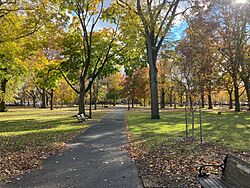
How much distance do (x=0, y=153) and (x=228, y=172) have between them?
753cm

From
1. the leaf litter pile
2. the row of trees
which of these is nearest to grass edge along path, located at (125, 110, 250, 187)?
the leaf litter pile

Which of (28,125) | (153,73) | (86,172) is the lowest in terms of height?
(86,172)

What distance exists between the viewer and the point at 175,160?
23.3 ft

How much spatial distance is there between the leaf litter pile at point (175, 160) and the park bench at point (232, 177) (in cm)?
68

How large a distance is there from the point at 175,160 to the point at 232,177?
10.4 ft

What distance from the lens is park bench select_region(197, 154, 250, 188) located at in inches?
139

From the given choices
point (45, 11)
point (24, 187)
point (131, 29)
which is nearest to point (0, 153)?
point (24, 187)

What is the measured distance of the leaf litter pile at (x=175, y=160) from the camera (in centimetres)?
552

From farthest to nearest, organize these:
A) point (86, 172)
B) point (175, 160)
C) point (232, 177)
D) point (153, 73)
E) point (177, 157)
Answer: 1. point (153, 73)
2. point (177, 157)
3. point (175, 160)
4. point (86, 172)
5. point (232, 177)

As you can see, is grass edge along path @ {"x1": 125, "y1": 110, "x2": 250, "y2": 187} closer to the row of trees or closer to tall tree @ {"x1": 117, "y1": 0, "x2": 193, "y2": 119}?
the row of trees

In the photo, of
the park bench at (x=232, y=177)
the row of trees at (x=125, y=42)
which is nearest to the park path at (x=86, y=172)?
the park bench at (x=232, y=177)

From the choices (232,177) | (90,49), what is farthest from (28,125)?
(232,177)

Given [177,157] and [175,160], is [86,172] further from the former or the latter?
[177,157]

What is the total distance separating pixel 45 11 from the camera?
15.7 m
